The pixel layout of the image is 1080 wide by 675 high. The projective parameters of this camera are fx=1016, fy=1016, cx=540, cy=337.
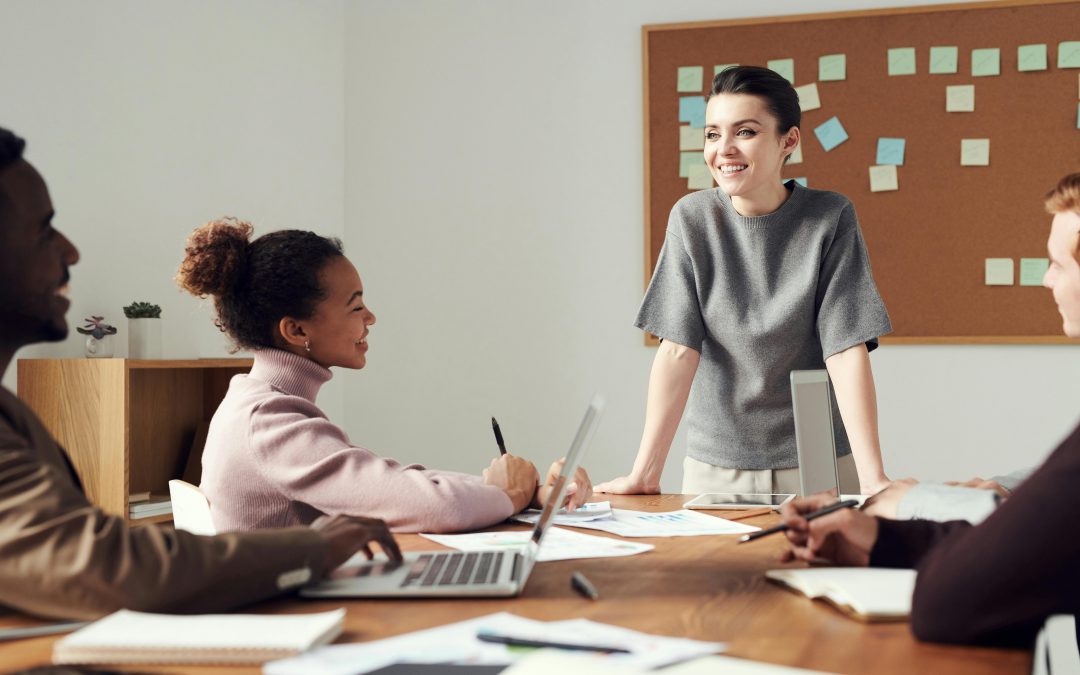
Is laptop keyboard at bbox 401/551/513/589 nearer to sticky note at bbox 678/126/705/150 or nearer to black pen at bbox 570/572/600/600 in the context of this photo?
black pen at bbox 570/572/600/600

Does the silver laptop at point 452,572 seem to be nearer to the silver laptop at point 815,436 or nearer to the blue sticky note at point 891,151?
the silver laptop at point 815,436

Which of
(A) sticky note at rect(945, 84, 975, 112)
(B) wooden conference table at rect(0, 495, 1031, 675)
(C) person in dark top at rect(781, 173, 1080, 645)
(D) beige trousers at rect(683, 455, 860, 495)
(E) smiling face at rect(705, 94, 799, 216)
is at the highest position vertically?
(A) sticky note at rect(945, 84, 975, 112)

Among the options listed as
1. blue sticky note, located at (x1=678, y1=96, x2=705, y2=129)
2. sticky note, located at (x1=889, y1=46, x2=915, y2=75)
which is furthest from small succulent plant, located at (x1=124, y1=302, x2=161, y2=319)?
sticky note, located at (x1=889, y1=46, x2=915, y2=75)

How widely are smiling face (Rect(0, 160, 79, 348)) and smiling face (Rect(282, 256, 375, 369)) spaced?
64cm

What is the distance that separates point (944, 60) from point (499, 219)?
5.50 feet

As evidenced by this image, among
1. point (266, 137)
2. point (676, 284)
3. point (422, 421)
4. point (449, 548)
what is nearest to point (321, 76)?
point (266, 137)

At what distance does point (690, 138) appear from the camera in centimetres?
370

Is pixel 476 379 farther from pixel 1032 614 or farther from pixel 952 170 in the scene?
pixel 1032 614

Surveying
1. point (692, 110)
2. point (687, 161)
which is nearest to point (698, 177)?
point (687, 161)

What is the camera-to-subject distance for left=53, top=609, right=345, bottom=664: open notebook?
2.69ft

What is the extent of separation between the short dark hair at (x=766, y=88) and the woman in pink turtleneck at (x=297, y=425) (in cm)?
88

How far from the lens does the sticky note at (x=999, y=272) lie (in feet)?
11.3

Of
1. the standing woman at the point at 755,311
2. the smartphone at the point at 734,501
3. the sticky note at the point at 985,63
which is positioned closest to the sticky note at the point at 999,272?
the sticky note at the point at 985,63

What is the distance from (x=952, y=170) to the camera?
3.50m
